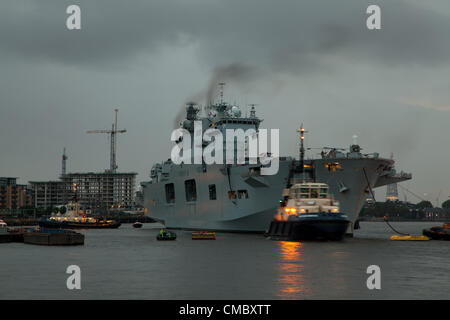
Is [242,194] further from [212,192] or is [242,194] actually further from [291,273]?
[291,273]

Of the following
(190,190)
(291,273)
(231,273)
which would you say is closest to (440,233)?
(190,190)

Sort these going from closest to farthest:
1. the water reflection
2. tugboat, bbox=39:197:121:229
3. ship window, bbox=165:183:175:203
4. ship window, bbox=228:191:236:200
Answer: the water reflection, ship window, bbox=228:191:236:200, ship window, bbox=165:183:175:203, tugboat, bbox=39:197:121:229

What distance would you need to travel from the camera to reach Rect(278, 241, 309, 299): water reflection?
27.6 m

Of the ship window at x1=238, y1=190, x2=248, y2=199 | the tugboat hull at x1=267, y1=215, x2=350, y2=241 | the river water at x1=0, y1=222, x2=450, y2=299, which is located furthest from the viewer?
the ship window at x1=238, y1=190, x2=248, y2=199

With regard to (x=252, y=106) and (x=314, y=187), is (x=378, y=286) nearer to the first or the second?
(x=314, y=187)

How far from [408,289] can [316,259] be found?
13.6m

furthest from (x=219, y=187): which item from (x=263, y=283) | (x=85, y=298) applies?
(x=85, y=298)

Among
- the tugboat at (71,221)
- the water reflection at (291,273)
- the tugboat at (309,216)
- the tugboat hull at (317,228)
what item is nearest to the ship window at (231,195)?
the tugboat at (309,216)

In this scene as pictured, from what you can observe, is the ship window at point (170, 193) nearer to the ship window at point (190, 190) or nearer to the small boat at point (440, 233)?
the ship window at point (190, 190)

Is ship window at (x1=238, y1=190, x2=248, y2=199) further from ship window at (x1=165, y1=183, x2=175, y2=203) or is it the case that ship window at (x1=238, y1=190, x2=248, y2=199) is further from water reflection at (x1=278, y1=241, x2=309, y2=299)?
ship window at (x1=165, y1=183, x2=175, y2=203)

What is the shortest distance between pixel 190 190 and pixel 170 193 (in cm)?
910

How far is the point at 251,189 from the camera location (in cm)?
6919

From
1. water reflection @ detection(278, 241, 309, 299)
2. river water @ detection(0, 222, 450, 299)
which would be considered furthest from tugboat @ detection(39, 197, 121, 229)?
water reflection @ detection(278, 241, 309, 299)

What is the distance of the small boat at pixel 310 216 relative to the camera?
187 feet
